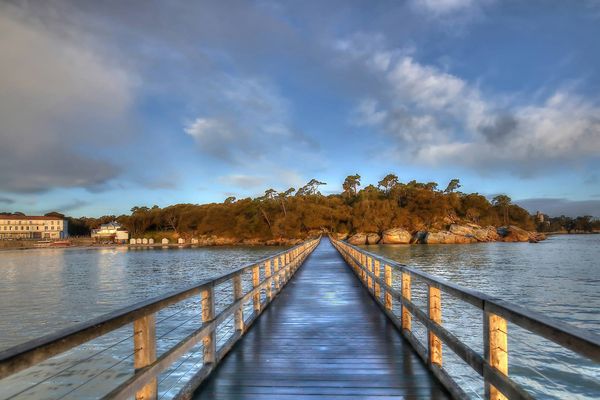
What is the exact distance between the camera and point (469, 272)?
31.0 metres

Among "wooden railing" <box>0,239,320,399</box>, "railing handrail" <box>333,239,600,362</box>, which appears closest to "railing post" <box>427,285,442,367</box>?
"railing handrail" <box>333,239,600,362</box>

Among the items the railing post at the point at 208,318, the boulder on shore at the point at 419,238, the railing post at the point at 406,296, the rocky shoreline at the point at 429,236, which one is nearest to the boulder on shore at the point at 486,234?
the rocky shoreline at the point at 429,236

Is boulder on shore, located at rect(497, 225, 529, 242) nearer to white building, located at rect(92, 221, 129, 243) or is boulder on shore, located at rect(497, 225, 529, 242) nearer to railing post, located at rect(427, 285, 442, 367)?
railing post, located at rect(427, 285, 442, 367)

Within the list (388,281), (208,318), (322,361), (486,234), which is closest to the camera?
(208,318)

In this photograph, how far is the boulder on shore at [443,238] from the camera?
81.3 meters

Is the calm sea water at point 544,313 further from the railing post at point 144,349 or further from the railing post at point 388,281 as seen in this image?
the railing post at point 144,349

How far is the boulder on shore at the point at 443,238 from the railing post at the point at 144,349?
8330 cm

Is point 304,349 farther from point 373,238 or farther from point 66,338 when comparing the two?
point 373,238

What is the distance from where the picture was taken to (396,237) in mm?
83688

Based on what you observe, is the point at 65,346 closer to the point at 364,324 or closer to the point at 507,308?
the point at 507,308

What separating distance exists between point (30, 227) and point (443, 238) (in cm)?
13402

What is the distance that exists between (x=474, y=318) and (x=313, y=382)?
10.5 meters

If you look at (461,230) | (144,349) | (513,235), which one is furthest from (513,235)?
(144,349)

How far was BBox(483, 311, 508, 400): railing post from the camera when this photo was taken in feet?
9.36
